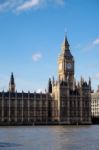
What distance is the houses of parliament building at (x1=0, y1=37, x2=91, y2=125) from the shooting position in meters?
162

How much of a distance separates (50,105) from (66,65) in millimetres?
20262

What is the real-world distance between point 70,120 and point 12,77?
85.8 feet

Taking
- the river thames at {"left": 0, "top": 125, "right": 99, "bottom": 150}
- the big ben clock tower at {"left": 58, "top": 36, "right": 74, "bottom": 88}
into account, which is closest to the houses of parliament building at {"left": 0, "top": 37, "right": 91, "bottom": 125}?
the big ben clock tower at {"left": 58, "top": 36, "right": 74, "bottom": 88}

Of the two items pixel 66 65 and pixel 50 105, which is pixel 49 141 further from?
pixel 66 65

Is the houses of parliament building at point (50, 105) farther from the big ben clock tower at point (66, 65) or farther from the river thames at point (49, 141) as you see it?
the river thames at point (49, 141)

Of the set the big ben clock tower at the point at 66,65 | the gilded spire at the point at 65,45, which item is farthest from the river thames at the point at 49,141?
the gilded spire at the point at 65,45

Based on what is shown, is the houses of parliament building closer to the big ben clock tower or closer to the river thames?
the big ben clock tower

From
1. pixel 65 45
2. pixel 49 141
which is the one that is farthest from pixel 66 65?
pixel 49 141

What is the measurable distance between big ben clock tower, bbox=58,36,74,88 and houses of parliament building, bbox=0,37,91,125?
589 cm

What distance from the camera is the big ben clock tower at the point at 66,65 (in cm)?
17975

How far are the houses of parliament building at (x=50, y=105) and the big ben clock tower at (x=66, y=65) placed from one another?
19.3ft

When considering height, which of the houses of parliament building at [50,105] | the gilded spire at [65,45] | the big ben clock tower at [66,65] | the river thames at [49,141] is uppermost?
Result: the gilded spire at [65,45]

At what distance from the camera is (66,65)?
182 m

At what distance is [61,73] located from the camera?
181625mm
